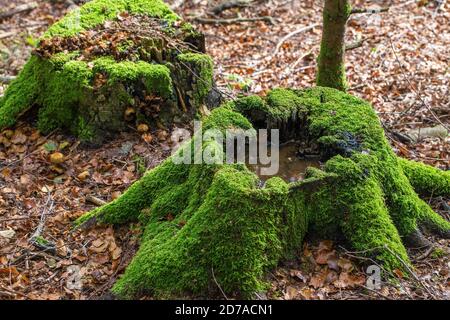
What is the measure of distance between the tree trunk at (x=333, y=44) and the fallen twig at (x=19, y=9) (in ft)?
26.7

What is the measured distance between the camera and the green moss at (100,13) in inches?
261

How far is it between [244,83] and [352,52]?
2.46 meters

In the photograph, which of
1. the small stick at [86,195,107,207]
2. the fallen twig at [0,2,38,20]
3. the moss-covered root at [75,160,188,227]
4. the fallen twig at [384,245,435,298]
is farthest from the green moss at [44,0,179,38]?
the fallen twig at [0,2,38,20]

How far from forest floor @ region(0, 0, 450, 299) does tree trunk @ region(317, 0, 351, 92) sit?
1.00 metres

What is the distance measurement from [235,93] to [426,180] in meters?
3.38

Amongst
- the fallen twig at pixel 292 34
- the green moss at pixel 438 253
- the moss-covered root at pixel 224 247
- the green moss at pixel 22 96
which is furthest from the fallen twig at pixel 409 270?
the fallen twig at pixel 292 34

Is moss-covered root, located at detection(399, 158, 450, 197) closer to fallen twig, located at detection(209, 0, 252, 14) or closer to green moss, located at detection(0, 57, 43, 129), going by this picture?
green moss, located at detection(0, 57, 43, 129)

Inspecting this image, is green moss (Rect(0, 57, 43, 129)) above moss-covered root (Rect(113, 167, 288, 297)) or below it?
above

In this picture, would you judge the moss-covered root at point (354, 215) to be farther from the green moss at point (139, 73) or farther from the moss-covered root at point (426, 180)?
the green moss at point (139, 73)

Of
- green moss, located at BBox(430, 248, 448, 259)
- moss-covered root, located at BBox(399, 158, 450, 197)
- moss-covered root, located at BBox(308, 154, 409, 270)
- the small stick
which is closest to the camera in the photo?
moss-covered root, located at BBox(308, 154, 409, 270)

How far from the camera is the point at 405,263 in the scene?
398 cm

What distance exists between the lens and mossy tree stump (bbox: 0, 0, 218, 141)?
20.0ft

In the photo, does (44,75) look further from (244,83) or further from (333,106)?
(333,106)

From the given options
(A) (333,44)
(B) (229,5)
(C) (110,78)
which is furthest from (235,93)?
(B) (229,5)
